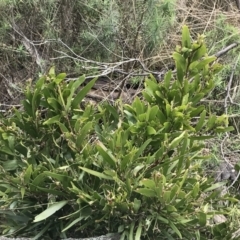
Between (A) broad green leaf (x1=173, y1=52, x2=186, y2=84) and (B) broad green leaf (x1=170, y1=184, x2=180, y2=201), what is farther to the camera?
(A) broad green leaf (x1=173, y1=52, x2=186, y2=84)

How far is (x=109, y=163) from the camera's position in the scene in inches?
34.4

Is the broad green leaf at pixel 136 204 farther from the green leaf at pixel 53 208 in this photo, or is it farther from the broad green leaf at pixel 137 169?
the green leaf at pixel 53 208

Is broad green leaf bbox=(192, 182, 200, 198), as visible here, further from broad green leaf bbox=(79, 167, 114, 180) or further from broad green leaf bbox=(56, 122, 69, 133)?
broad green leaf bbox=(56, 122, 69, 133)

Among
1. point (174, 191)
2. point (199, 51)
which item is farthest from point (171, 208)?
point (199, 51)

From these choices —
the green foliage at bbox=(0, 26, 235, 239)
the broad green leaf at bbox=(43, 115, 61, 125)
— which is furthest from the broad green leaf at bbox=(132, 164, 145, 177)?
the broad green leaf at bbox=(43, 115, 61, 125)

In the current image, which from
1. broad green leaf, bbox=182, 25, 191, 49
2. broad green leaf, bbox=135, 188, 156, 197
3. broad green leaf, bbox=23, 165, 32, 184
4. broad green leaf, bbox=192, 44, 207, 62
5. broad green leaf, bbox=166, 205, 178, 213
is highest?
broad green leaf, bbox=182, 25, 191, 49

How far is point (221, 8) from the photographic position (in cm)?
182

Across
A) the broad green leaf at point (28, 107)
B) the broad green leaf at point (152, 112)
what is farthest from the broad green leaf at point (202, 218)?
the broad green leaf at point (28, 107)

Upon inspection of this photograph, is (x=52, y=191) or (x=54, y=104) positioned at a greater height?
(x=54, y=104)

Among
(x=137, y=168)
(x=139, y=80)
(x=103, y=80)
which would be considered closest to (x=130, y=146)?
(x=137, y=168)

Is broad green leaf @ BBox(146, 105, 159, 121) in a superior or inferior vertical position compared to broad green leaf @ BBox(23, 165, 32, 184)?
superior

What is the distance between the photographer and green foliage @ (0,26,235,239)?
877 mm

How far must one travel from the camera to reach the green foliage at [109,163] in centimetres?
88

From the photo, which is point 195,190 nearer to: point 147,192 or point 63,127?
point 147,192
